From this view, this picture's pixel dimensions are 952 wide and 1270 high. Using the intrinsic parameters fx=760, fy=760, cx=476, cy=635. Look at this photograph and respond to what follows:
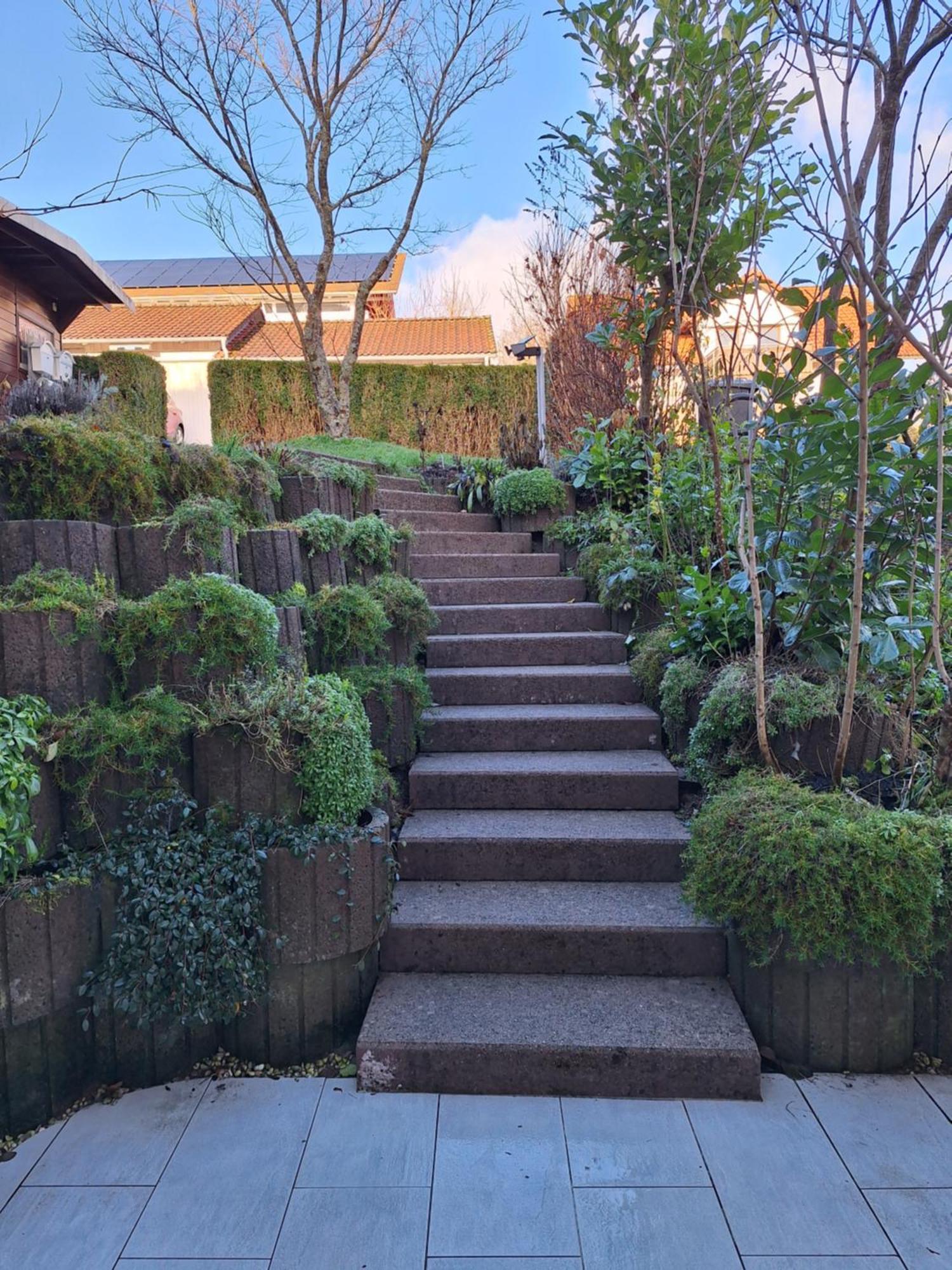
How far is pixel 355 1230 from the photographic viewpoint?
1673 millimetres

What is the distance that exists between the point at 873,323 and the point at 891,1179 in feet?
7.62

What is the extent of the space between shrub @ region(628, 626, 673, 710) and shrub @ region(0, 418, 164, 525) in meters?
2.22

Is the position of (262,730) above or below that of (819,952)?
above

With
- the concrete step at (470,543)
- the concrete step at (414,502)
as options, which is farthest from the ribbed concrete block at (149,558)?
the concrete step at (414,502)

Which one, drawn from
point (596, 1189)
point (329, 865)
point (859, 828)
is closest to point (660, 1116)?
point (596, 1189)

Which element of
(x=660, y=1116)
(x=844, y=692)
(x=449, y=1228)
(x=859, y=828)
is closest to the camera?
(x=449, y=1228)

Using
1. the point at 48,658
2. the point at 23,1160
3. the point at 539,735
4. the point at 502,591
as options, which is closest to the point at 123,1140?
the point at 23,1160

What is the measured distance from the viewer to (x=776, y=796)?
93.7 inches

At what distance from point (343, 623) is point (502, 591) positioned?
1.76 m

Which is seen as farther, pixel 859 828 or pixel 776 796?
pixel 776 796

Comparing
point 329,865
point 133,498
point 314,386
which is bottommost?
point 329,865

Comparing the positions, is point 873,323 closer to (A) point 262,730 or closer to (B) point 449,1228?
(A) point 262,730

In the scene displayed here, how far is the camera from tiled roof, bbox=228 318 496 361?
14648 millimetres

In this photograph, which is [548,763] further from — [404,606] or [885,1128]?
[885,1128]
